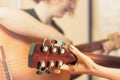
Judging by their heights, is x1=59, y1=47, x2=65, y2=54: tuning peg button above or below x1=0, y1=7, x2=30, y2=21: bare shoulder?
below

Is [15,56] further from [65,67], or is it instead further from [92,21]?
[92,21]

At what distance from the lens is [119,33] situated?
1147 millimetres

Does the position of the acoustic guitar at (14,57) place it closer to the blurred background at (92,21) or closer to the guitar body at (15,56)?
the guitar body at (15,56)

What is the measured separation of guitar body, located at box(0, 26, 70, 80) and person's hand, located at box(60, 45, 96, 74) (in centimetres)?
15

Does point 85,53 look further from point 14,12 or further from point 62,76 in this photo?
point 14,12

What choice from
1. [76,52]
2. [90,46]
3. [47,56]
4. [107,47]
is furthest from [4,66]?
[107,47]

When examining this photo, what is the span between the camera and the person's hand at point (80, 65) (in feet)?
3.10

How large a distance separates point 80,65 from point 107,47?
21cm

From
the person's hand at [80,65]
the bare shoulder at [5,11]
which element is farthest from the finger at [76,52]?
the bare shoulder at [5,11]

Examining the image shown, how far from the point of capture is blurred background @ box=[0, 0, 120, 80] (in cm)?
102

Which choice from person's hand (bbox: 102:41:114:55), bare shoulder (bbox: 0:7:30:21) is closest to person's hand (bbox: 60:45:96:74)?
person's hand (bbox: 102:41:114:55)

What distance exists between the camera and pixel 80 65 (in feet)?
3.23

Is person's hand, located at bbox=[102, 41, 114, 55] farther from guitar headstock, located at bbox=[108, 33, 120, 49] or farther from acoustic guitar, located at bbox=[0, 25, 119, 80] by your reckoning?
acoustic guitar, located at bbox=[0, 25, 119, 80]

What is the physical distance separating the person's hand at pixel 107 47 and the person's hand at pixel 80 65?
128 mm
